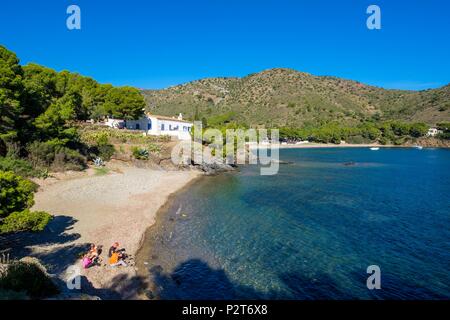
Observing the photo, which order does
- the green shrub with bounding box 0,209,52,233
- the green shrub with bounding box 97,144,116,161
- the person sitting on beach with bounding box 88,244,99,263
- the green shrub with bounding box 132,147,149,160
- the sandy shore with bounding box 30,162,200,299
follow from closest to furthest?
the green shrub with bounding box 0,209,52,233, the sandy shore with bounding box 30,162,200,299, the person sitting on beach with bounding box 88,244,99,263, the green shrub with bounding box 97,144,116,161, the green shrub with bounding box 132,147,149,160

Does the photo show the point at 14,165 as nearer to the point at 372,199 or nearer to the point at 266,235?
the point at 266,235

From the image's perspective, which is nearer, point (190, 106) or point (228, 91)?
point (190, 106)

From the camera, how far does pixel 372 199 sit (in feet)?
113

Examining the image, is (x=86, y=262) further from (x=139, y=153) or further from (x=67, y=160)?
(x=139, y=153)

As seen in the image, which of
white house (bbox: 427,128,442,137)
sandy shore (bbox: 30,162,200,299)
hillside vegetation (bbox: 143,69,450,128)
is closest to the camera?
sandy shore (bbox: 30,162,200,299)

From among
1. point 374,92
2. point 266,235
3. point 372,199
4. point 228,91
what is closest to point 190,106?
point 228,91

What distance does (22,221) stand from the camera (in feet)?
40.4

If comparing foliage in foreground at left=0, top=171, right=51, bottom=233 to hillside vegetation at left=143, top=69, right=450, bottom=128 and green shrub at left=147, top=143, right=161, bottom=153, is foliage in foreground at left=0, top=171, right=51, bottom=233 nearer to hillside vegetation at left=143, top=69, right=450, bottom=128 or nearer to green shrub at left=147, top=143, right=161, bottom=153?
green shrub at left=147, top=143, right=161, bottom=153

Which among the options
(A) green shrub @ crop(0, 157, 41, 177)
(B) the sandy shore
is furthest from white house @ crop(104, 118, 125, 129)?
(A) green shrub @ crop(0, 157, 41, 177)

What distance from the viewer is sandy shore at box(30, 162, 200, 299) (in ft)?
47.7

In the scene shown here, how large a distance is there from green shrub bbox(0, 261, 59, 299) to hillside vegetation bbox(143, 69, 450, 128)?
13130 centimetres

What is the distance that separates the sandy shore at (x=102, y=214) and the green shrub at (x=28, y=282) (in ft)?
11.3

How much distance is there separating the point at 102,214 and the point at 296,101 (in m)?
151
